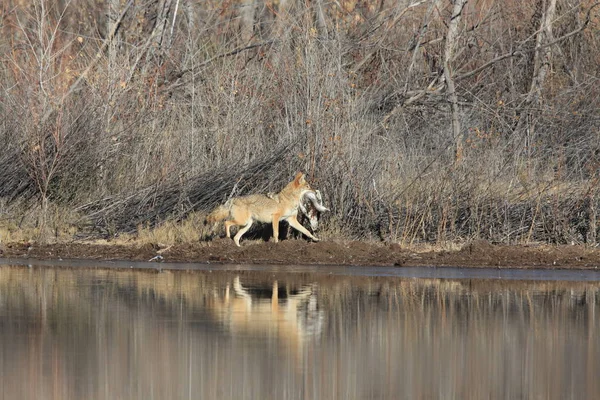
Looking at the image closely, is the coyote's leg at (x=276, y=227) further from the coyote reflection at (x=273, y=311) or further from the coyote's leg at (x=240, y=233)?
the coyote reflection at (x=273, y=311)

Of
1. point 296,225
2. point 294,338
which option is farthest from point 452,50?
point 294,338

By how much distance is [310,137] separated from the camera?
61.0 ft

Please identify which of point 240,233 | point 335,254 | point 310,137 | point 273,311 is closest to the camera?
point 273,311

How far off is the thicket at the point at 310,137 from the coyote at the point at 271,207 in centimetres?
97

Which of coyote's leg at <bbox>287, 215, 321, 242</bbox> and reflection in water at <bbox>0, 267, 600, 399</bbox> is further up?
coyote's leg at <bbox>287, 215, 321, 242</bbox>

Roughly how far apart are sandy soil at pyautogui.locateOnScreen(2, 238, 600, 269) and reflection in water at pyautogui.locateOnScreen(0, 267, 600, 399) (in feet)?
5.71

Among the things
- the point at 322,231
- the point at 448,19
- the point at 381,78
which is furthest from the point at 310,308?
the point at 448,19

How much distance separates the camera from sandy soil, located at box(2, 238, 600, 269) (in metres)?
16.5

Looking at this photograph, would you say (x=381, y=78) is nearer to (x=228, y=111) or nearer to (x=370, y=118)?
(x=370, y=118)

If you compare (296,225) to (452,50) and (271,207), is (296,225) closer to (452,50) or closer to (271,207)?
(271,207)

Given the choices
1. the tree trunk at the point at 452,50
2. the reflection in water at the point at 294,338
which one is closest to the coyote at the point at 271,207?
the reflection in water at the point at 294,338

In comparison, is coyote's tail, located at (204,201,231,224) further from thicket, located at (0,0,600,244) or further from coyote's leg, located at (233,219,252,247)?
thicket, located at (0,0,600,244)

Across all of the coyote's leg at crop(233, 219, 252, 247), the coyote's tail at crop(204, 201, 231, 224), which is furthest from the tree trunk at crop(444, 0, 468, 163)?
the coyote's tail at crop(204, 201, 231, 224)

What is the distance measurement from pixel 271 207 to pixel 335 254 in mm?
1210
